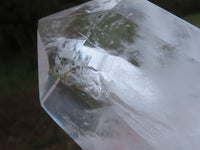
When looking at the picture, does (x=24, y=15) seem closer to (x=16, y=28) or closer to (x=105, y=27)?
(x=16, y=28)

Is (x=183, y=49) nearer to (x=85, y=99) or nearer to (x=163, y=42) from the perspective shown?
(x=163, y=42)

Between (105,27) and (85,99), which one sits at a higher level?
(105,27)

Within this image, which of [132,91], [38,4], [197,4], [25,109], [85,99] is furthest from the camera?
[197,4]

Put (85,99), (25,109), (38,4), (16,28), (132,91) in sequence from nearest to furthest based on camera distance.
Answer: (132,91)
(85,99)
(25,109)
(38,4)
(16,28)

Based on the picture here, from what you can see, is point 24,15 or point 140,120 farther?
point 24,15

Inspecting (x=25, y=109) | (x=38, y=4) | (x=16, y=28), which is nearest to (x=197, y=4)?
(x=38, y=4)

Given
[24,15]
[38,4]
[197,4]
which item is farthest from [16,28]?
[197,4]

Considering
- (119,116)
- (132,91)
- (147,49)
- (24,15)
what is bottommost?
(24,15)
